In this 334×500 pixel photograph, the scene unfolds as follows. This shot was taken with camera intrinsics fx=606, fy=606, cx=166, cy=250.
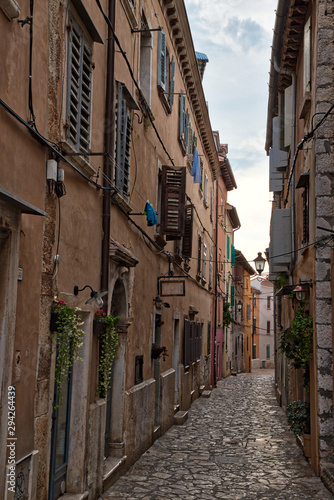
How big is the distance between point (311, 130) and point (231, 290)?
2958 cm

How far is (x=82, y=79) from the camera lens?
7.22m

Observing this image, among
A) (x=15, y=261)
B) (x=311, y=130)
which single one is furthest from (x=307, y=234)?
(x=15, y=261)

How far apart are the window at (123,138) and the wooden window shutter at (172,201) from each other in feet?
9.84

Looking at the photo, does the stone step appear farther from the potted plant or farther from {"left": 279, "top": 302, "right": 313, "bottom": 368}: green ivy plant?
{"left": 279, "top": 302, "right": 313, "bottom": 368}: green ivy plant

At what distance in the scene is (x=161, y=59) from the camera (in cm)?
1284

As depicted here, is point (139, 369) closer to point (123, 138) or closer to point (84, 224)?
point (123, 138)

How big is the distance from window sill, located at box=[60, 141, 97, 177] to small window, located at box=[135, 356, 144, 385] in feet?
14.4

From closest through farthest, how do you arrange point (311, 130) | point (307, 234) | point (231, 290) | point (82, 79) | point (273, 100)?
point (82, 79) < point (311, 130) < point (307, 234) < point (273, 100) < point (231, 290)

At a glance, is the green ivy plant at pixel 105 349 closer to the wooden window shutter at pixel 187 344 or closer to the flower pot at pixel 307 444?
the flower pot at pixel 307 444

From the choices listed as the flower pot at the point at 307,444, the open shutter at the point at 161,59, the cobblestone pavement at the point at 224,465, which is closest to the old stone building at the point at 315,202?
the flower pot at the point at 307,444

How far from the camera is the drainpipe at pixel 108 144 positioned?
26.9 ft

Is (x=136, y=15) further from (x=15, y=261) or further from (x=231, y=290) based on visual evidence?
(x=231, y=290)

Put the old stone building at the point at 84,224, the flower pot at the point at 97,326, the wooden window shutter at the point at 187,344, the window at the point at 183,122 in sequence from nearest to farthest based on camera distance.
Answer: the old stone building at the point at 84,224, the flower pot at the point at 97,326, the window at the point at 183,122, the wooden window shutter at the point at 187,344

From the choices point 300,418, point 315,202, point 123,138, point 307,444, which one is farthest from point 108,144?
point 307,444
